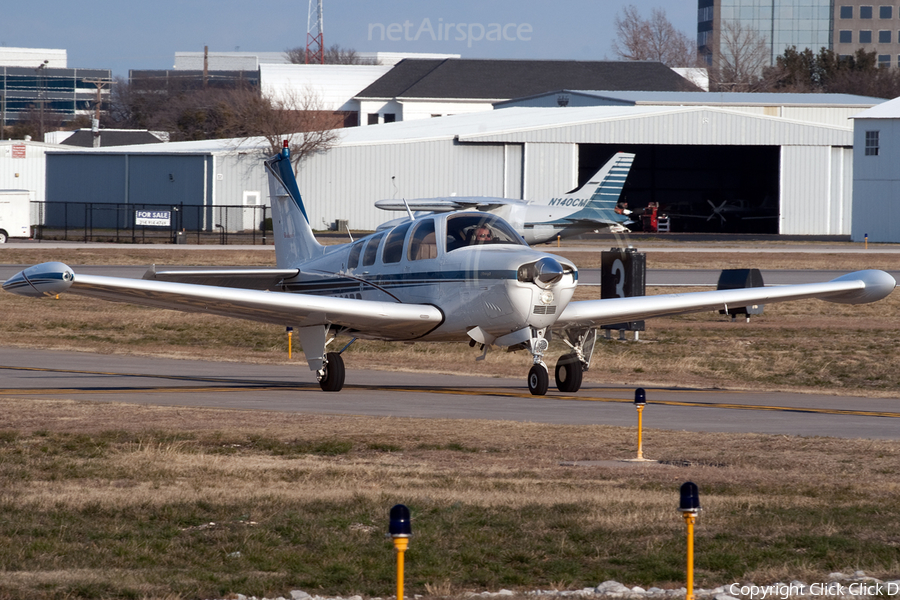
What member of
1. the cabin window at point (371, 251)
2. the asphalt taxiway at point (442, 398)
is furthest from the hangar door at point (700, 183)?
the cabin window at point (371, 251)

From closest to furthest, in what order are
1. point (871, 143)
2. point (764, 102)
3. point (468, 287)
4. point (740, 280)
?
point (468, 287) < point (740, 280) < point (871, 143) < point (764, 102)

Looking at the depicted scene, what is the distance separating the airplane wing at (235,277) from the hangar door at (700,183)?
60.3 metres

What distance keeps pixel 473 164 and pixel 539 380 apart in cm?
5281

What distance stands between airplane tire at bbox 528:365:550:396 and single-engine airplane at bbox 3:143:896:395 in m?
0.01

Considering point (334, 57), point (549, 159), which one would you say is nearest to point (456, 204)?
point (549, 159)

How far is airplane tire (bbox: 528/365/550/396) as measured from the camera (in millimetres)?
16484

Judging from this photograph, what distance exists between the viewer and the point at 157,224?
62.5 metres

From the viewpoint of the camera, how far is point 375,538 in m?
8.00

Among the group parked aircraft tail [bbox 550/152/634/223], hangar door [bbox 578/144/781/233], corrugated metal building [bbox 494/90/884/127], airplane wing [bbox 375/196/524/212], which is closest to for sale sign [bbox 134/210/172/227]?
airplane wing [bbox 375/196/524/212]

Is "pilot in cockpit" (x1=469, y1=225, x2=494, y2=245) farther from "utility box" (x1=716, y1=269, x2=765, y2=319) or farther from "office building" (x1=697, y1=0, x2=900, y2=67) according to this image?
"office building" (x1=697, y1=0, x2=900, y2=67)

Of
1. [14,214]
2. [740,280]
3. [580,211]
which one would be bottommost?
[740,280]

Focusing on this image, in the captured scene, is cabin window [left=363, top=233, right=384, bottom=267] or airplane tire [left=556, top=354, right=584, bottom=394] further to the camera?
cabin window [left=363, top=233, right=384, bottom=267]

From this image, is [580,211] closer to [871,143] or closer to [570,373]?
[871,143]

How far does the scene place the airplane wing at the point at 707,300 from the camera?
16.6m
